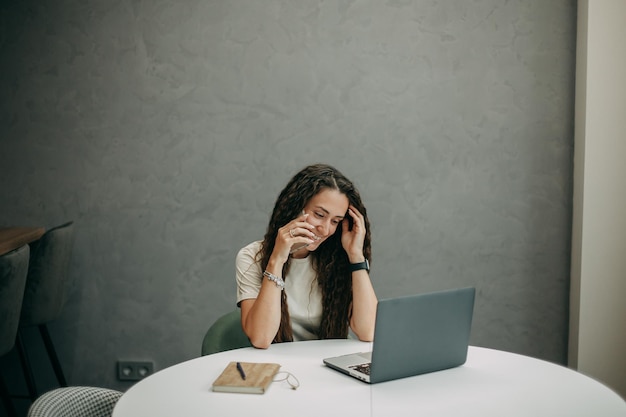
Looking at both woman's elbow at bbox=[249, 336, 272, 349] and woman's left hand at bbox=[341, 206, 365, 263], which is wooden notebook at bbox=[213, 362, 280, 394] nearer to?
woman's elbow at bbox=[249, 336, 272, 349]

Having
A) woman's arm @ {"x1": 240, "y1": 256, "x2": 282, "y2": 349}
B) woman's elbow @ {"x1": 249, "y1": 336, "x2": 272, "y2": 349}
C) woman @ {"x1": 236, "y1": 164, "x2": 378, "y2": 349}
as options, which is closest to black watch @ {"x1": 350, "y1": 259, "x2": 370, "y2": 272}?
woman @ {"x1": 236, "y1": 164, "x2": 378, "y2": 349}

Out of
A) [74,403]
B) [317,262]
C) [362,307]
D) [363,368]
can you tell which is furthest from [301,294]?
[74,403]

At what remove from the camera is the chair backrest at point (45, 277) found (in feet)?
9.02

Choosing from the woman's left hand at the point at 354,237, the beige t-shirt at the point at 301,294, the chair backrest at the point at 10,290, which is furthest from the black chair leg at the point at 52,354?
the woman's left hand at the point at 354,237

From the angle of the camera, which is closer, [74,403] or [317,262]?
[74,403]

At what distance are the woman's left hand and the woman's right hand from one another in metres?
0.17

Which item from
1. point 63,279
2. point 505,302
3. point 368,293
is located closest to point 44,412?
point 368,293

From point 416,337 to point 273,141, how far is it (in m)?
1.71

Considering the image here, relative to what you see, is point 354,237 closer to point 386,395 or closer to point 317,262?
point 317,262

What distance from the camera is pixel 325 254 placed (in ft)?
7.42

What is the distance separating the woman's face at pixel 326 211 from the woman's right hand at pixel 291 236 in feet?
0.16

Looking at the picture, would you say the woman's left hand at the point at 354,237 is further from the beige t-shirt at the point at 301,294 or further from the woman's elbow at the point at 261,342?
the woman's elbow at the point at 261,342

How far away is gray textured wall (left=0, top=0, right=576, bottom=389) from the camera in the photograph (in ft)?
9.92

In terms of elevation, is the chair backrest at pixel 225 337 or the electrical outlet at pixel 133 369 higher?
the chair backrest at pixel 225 337
